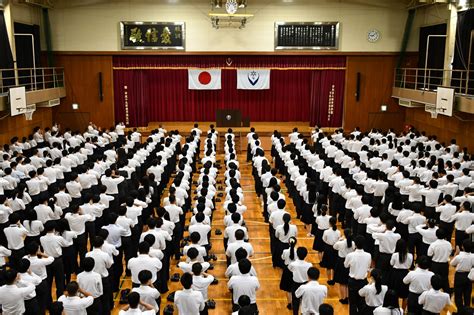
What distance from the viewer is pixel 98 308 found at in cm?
738

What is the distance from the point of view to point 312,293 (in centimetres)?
677

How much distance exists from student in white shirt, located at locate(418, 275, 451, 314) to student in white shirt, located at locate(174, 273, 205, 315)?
3.09 metres

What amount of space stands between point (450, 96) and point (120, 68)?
14.1m

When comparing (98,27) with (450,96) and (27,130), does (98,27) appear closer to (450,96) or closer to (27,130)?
(27,130)

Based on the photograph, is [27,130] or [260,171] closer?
[260,171]

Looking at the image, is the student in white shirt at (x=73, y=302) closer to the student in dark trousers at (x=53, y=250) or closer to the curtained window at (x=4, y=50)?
the student in dark trousers at (x=53, y=250)

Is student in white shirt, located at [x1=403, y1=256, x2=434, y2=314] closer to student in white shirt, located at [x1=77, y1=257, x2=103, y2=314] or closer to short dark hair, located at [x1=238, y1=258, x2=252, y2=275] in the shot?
short dark hair, located at [x1=238, y1=258, x2=252, y2=275]

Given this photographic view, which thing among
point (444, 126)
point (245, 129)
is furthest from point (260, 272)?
point (444, 126)

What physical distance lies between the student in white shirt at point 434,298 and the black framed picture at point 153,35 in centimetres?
1757

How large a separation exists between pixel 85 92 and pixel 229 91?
6746 mm

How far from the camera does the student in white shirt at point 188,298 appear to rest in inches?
257

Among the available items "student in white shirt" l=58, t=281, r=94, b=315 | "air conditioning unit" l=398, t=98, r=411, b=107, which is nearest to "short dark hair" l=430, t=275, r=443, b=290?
"student in white shirt" l=58, t=281, r=94, b=315

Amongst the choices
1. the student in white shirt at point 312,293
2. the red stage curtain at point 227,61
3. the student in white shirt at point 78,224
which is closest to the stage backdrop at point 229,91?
the red stage curtain at point 227,61

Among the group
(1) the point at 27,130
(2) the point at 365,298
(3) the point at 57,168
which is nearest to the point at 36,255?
(2) the point at 365,298
